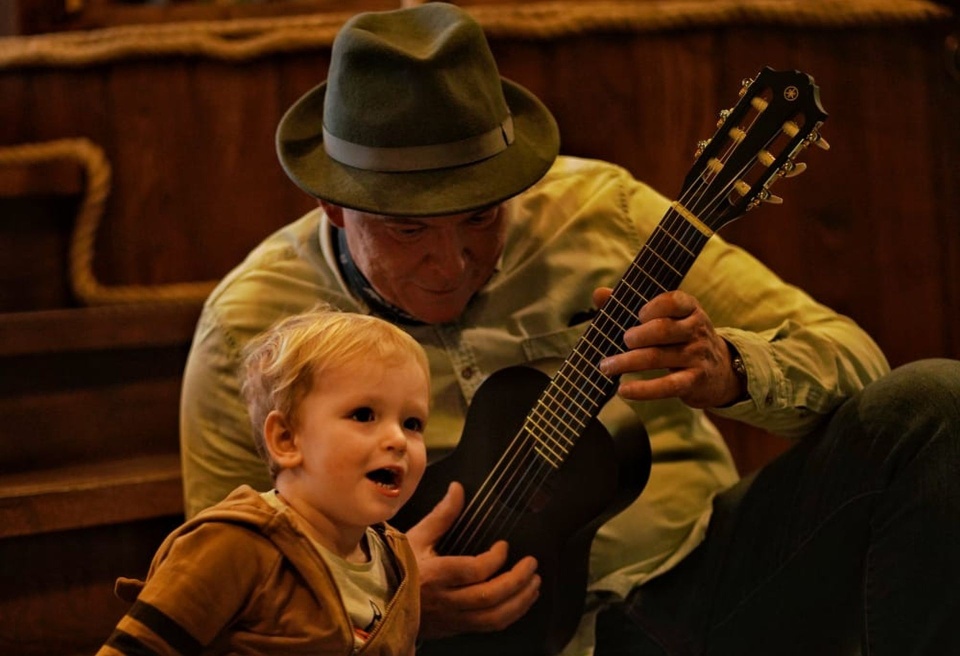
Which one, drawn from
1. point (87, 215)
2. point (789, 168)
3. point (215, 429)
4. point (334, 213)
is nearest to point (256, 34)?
point (87, 215)

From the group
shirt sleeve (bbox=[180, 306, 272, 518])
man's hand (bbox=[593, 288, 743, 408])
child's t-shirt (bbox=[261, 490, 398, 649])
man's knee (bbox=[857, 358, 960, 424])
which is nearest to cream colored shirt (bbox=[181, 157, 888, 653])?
shirt sleeve (bbox=[180, 306, 272, 518])

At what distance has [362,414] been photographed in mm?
1250

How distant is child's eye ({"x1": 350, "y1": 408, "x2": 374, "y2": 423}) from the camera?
1244 mm

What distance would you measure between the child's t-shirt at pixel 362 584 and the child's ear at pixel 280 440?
41mm

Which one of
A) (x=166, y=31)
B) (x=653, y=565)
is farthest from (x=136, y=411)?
(x=653, y=565)

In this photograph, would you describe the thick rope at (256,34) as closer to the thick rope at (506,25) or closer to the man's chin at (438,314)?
the thick rope at (506,25)

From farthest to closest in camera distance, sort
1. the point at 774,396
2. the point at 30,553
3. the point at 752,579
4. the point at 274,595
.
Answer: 1. the point at 30,553
2. the point at 752,579
3. the point at 774,396
4. the point at 274,595

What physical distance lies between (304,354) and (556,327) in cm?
61

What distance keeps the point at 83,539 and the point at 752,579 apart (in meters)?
1.02

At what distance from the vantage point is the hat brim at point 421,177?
159 cm

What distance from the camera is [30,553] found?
6.88 ft

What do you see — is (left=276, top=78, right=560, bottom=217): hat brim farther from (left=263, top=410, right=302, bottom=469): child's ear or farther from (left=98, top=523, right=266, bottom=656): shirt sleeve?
(left=98, top=523, right=266, bottom=656): shirt sleeve

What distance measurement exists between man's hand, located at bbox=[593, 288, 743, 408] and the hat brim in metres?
0.24

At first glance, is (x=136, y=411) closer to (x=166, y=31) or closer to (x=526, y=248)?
(x=166, y=31)
